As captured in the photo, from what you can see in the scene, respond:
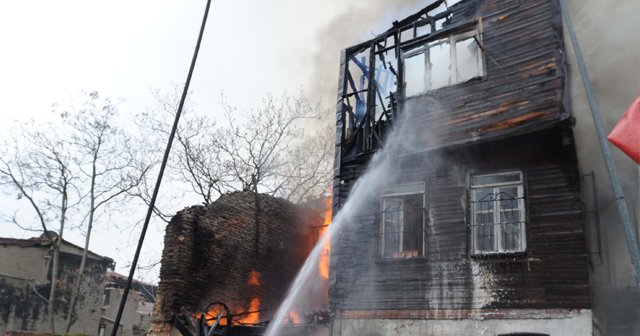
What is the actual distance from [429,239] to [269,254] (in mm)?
7918

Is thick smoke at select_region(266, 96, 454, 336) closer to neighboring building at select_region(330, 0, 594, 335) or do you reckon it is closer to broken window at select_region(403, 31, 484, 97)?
neighboring building at select_region(330, 0, 594, 335)

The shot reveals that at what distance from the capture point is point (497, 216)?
10.4m

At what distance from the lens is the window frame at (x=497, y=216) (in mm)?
9938

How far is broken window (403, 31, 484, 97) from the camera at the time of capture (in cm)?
1191

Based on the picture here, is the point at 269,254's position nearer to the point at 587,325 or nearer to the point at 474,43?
the point at 474,43

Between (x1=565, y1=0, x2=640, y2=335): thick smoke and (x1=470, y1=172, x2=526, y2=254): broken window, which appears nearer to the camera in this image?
(x1=565, y1=0, x2=640, y2=335): thick smoke

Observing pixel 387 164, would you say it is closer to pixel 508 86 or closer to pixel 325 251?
pixel 508 86

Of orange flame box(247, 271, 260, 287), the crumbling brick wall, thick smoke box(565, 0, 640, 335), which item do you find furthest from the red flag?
orange flame box(247, 271, 260, 287)

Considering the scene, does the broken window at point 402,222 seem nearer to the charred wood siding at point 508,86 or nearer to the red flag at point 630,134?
the charred wood siding at point 508,86

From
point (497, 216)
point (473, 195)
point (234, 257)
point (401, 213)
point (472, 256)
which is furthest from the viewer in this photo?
point (234, 257)

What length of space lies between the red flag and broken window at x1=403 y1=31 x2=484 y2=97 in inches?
154

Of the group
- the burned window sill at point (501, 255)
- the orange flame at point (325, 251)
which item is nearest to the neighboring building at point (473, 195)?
the burned window sill at point (501, 255)

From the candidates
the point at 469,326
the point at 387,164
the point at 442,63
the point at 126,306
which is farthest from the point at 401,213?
the point at 126,306

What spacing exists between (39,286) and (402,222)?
88.5 feet
